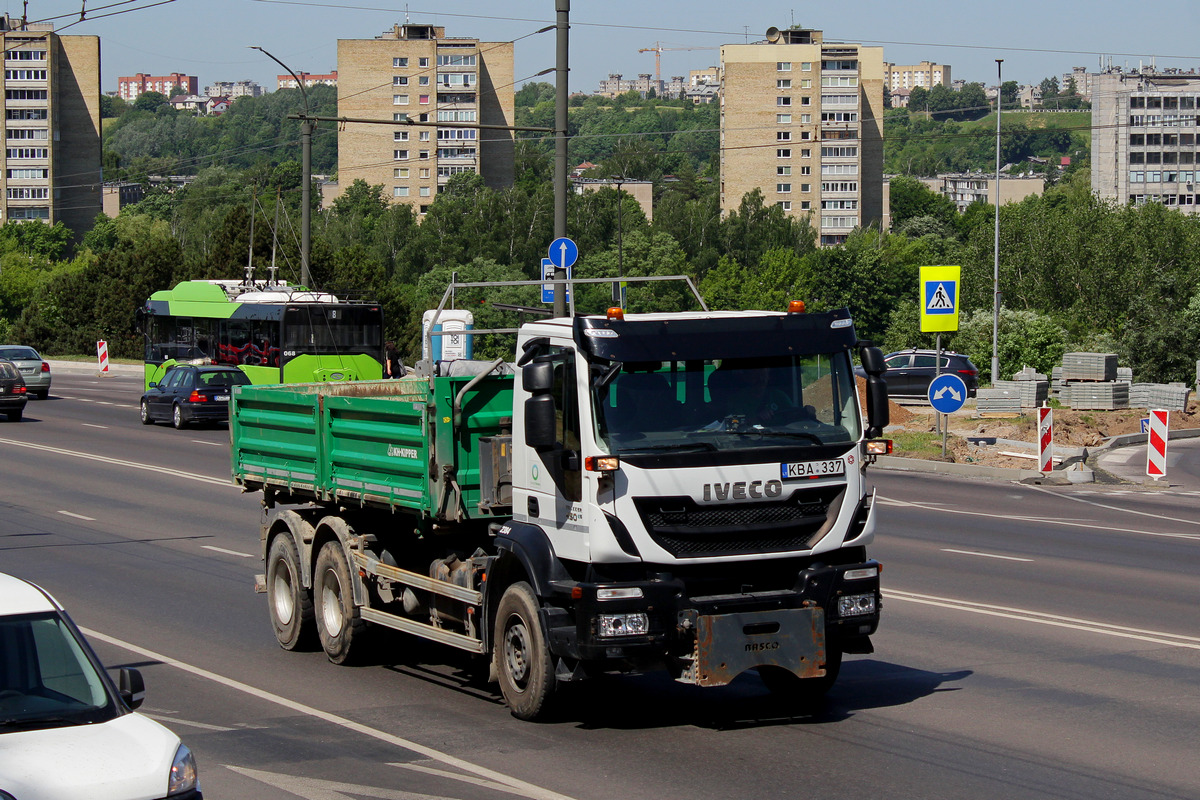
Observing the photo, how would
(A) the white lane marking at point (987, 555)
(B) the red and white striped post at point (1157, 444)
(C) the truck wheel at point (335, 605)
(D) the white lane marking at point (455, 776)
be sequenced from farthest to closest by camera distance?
(B) the red and white striped post at point (1157, 444)
(A) the white lane marking at point (987, 555)
(C) the truck wheel at point (335, 605)
(D) the white lane marking at point (455, 776)

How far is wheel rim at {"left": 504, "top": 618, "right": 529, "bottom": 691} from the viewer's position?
857 centimetres

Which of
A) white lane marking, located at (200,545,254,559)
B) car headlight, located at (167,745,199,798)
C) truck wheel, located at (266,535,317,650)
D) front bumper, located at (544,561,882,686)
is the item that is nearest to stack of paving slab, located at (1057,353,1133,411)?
white lane marking, located at (200,545,254,559)

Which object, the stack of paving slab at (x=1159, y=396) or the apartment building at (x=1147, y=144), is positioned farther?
the apartment building at (x=1147, y=144)

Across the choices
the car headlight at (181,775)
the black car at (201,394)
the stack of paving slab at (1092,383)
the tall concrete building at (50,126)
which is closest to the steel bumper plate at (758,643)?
the car headlight at (181,775)

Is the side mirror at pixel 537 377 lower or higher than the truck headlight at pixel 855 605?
higher

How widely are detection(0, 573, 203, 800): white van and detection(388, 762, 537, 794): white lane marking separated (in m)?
1.92

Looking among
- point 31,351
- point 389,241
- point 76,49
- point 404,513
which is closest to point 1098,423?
point 404,513

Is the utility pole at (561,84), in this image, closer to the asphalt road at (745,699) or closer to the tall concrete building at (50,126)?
the asphalt road at (745,699)

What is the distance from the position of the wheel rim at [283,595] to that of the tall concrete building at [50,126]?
153560 millimetres

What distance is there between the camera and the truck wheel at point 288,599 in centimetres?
1107

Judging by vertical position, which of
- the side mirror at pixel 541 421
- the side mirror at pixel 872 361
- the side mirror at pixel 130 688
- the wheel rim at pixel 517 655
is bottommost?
the wheel rim at pixel 517 655

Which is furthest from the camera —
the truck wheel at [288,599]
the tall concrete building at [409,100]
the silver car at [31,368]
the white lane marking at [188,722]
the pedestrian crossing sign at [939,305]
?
the tall concrete building at [409,100]

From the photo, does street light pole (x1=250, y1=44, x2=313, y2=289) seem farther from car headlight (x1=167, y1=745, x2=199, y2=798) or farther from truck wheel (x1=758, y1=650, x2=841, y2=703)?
car headlight (x1=167, y1=745, x2=199, y2=798)

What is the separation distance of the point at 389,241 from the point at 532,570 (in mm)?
129043
